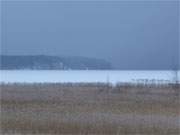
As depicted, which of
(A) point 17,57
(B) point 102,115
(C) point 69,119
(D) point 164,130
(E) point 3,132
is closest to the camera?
(E) point 3,132

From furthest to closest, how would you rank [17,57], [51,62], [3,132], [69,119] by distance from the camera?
1. [51,62]
2. [17,57]
3. [69,119]
4. [3,132]

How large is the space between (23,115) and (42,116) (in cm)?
72

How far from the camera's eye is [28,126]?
63.1 ft

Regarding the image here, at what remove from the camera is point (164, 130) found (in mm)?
18422

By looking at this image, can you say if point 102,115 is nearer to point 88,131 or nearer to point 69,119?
point 69,119

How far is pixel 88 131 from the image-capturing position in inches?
728

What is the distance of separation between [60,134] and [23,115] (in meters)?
4.40

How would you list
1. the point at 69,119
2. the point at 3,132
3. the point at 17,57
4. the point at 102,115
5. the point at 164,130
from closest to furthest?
the point at 3,132 < the point at 164,130 < the point at 69,119 < the point at 102,115 < the point at 17,57

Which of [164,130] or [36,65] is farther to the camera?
[36,65]

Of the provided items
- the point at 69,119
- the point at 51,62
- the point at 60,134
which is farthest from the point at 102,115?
the point at 51,62

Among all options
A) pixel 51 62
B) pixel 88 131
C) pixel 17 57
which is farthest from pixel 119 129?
pixel 51 62

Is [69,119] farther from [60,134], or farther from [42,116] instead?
[60,134]

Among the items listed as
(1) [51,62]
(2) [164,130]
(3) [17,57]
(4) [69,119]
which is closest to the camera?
(2) [164,130]

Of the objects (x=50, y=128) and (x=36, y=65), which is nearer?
(x=50, y=128)
